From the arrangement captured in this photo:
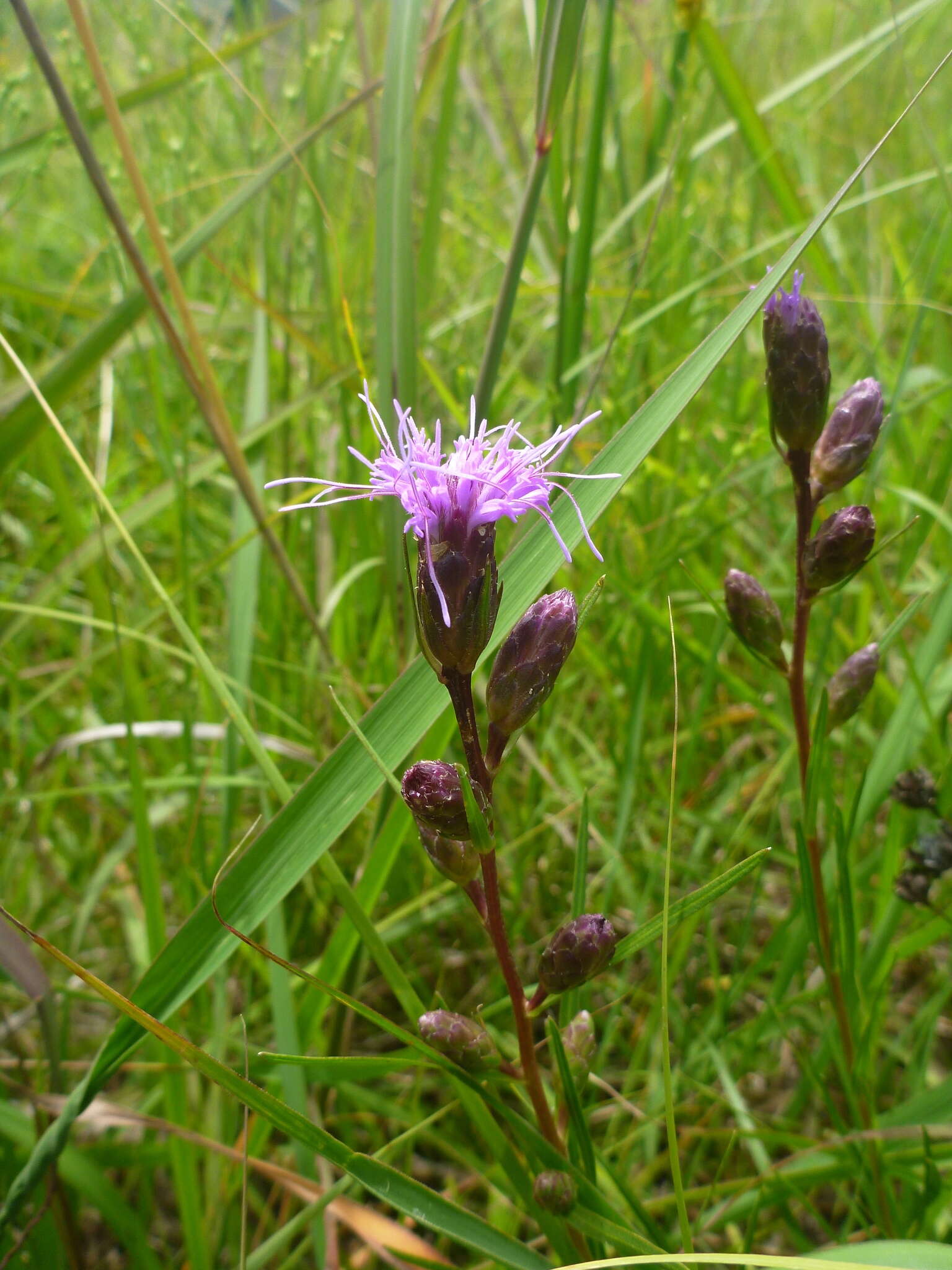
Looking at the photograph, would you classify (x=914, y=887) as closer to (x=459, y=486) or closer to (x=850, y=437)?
(x=850, y=437)

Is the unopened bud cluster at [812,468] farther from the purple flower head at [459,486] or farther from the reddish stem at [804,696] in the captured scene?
the purple flower head at [459,486]

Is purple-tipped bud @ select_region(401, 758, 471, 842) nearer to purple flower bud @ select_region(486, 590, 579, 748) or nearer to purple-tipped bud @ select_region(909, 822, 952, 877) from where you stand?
A: purple flower bud @ select_region(486, 590, 579, 748)

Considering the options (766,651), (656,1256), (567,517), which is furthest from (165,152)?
(656,1256)

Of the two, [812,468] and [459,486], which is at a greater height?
[459,486]

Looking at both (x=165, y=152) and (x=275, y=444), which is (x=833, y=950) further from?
(x=165, y=152)

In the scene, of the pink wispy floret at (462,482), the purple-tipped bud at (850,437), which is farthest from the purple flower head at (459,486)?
the purple-tipped bud at (850,437)

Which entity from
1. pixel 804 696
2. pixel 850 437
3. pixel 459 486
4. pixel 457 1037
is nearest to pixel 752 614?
pixel 804 696
